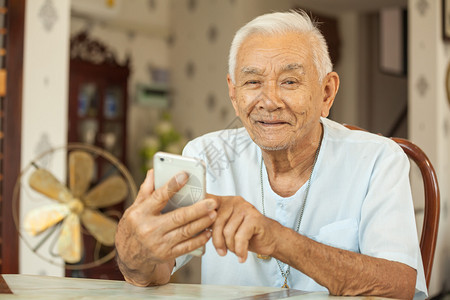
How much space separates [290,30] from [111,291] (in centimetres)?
78

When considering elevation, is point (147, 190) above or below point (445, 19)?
below

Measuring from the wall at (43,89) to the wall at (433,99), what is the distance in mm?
2499

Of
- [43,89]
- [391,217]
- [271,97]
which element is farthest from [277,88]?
[43,89]

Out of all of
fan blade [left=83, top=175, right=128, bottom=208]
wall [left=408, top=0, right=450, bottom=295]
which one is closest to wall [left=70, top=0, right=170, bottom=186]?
wall [left=408, top=0, right=450, bottom=295]

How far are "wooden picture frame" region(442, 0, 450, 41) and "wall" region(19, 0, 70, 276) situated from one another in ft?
8.55

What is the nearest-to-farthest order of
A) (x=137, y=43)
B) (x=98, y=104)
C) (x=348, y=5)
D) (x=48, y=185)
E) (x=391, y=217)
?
(x=391, y=217), (x=48, y=185), (x=98, y=104), (x=137, y=43), (x=348, y=5)

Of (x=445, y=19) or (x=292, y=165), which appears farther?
(x=445, y=19)

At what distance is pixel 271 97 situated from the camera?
1.37 metres

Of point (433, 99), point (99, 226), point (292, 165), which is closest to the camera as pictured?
point (292, 165)

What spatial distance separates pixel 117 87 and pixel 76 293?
4.21 metres

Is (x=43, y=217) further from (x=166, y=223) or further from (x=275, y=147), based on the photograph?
(x=166, y=223)

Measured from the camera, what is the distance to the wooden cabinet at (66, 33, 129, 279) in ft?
15.5

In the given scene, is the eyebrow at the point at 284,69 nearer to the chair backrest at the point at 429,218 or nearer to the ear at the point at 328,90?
the ear at the point at 328,90

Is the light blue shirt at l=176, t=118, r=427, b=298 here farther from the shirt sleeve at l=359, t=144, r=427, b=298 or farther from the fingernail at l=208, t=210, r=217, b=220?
the fingernail at l=208, t=210, r=217, b=220
